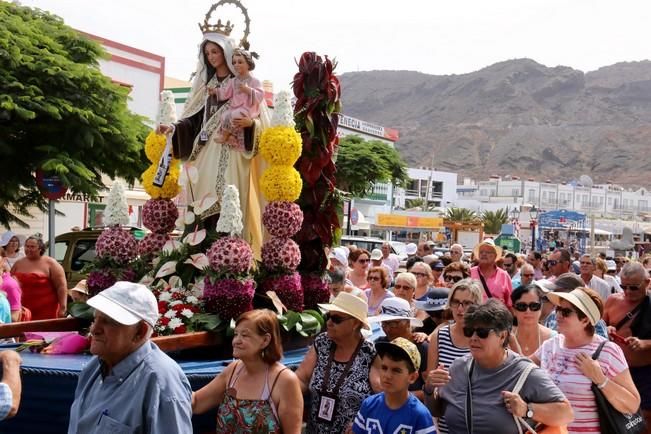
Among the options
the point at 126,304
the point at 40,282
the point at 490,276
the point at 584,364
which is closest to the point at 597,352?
the point at 584,364

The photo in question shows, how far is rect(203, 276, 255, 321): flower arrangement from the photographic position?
20.0ft

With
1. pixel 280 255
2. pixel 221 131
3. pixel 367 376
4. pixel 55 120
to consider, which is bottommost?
pixel 367 376

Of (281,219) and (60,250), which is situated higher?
(281,219)

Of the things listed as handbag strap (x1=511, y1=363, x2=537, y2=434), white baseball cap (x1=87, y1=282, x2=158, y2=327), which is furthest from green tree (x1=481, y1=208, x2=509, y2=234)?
white baseball cap (x1=87, y1=282, x2=158, y2=327)

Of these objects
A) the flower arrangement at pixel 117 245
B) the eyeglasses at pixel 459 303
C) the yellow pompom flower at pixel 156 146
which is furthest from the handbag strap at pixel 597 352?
the yellow pompom flower at pixel 156 146

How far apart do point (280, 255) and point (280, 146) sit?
0.94 m

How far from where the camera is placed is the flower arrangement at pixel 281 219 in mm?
6668

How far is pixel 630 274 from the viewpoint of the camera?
277 inches

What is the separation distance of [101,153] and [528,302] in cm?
1288

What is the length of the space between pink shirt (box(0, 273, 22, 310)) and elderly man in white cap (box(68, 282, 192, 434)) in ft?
17.1

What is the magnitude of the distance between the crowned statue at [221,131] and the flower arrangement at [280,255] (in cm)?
56

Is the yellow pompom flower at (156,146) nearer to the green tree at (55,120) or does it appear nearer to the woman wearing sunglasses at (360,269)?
the woman wearing sunglasses at (360,269)

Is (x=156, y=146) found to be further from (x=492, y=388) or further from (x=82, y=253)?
(x=82, y=253)

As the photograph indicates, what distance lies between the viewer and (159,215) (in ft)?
23.6
